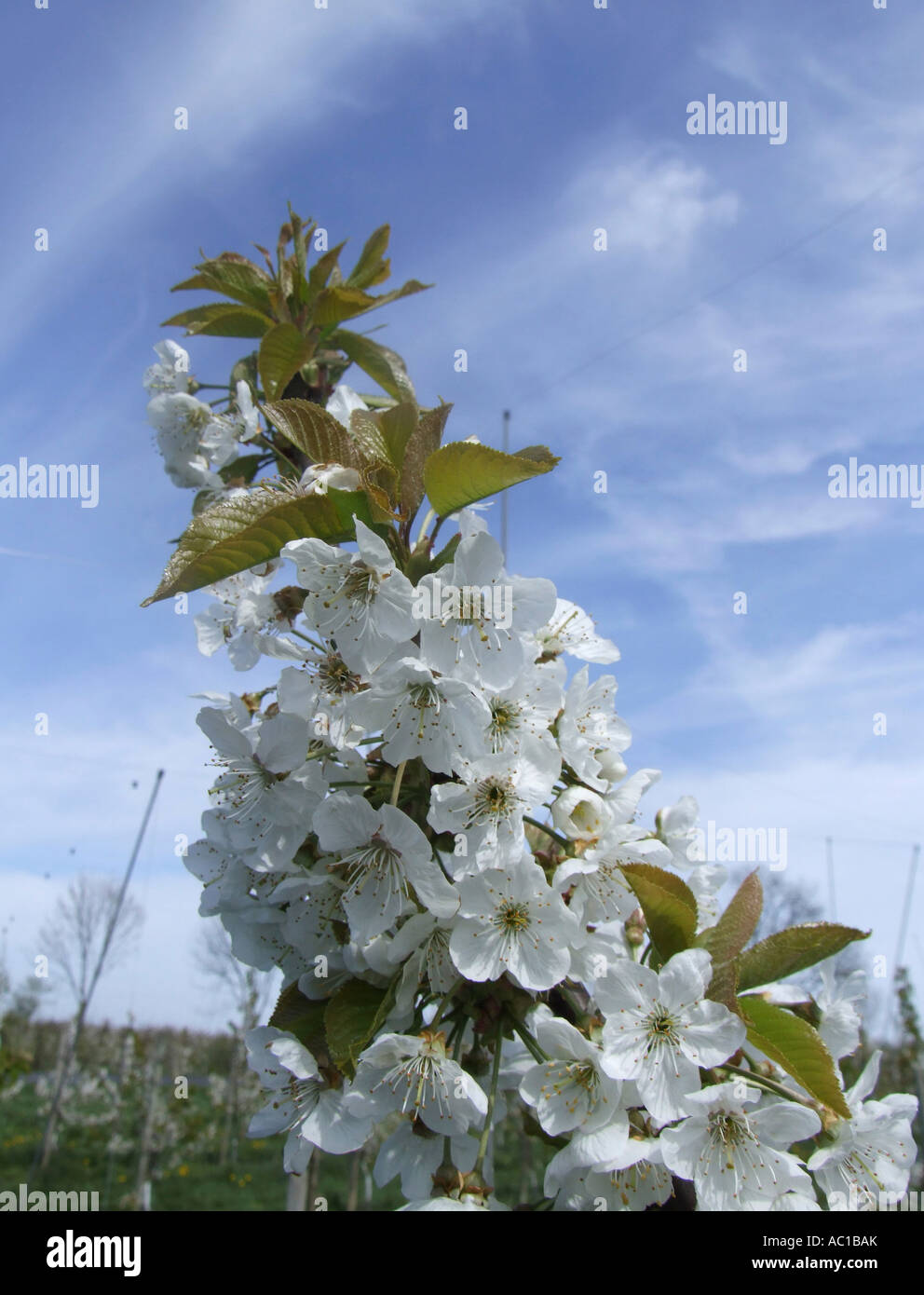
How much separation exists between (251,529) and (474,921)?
0.70 metres

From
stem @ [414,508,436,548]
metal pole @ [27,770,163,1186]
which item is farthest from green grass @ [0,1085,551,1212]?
stem @ [414,508,436,548]

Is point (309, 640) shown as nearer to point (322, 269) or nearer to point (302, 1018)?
point (302, 1018)

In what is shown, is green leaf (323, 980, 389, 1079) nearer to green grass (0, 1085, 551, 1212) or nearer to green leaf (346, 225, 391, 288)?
green leaf (346, 225, 391, 288)

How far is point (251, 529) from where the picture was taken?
1.31m

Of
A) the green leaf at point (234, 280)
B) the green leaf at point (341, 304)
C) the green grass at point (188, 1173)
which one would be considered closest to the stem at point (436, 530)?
the green leaf at point (341, 304)

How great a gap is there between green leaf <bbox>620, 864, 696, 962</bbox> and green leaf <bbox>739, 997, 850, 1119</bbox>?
16 cm

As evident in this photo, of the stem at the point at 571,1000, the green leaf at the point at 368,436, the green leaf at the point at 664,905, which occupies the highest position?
the green leaf at the point at 368,436

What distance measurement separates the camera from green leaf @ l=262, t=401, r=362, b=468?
4.65ft

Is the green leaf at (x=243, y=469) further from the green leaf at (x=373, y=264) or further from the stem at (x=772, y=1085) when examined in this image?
the stem at (x=772, y=1085)

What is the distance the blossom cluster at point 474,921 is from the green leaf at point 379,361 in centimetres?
83

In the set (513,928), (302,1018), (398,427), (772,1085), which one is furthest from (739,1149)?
(398,427)

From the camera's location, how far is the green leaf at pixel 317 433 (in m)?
1.42
